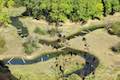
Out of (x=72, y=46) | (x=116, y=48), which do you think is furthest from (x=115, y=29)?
(x=72, y=46)

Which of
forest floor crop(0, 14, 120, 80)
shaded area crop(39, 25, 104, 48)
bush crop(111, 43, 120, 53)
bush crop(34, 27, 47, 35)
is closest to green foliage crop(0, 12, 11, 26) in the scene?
forest floor crop(0, 14, 120, 80)

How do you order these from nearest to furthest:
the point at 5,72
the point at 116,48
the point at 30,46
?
the point at 5,72, the point at 116,48, the point at 30,46

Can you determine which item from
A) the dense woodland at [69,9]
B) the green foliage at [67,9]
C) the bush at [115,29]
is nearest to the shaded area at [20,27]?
the dense woodland at [69,9]

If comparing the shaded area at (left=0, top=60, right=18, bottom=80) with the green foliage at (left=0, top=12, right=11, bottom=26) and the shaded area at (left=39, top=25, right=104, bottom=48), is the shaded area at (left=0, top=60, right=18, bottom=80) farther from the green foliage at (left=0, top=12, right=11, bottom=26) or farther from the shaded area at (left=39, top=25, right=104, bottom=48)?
the green foliage at (left=0, top=12, right=11, bottom=26)

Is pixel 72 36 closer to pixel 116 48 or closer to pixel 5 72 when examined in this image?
pixel 116 48

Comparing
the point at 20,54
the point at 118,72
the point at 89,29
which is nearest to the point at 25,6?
the point at 89,29

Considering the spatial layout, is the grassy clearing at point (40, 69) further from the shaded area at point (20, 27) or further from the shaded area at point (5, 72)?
the shaded area at point (20, 27)
